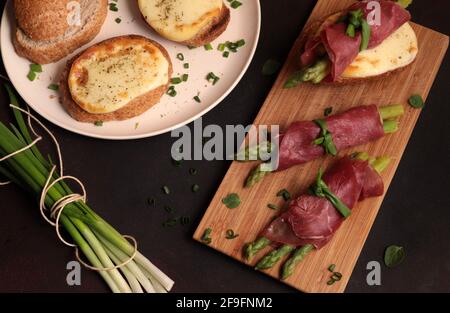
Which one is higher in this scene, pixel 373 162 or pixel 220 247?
pixel 373 162

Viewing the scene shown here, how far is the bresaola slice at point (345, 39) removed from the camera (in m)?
4.45

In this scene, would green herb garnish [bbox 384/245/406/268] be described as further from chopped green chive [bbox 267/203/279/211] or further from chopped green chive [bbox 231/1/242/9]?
chopped green chive [bbox 231/1/242/9]

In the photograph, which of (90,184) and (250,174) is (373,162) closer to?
(250,174)

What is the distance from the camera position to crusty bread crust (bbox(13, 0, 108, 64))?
4.64 meters

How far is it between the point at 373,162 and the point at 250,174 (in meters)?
0.92

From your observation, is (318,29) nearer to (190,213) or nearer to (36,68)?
(190,213)

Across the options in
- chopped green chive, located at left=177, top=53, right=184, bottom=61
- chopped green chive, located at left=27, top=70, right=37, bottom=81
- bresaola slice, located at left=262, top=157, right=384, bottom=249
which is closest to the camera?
bresaola slice, located at left=262, top=157, right=384, bottom=249

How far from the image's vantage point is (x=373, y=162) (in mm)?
4582

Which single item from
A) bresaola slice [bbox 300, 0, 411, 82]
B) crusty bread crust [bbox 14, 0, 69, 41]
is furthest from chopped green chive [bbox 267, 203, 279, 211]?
crusty bread crust [bbox 14, 0, 69, 41]

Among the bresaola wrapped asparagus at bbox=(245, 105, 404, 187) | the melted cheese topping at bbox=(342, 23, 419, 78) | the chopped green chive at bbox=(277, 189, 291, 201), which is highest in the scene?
the melted cheese topping at bbox=(342, 23, 419, 78)

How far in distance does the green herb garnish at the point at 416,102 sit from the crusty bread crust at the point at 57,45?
8.13 ft

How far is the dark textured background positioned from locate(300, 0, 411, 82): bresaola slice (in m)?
0.46

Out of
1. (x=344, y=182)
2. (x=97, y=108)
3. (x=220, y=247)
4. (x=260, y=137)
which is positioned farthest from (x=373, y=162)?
(x=97, y=108)

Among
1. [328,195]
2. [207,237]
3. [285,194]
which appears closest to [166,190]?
[207,237]
